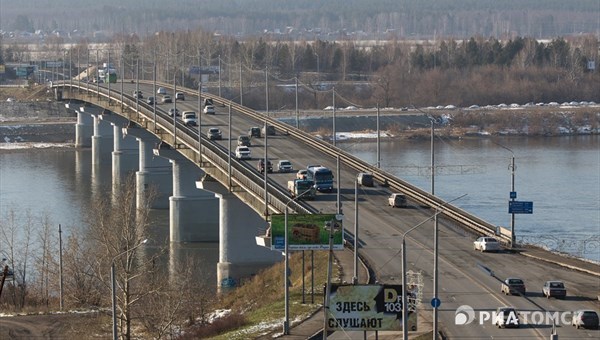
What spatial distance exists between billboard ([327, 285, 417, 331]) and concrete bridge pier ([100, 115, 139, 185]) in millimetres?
58822

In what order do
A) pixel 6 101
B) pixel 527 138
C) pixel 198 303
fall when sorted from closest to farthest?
pixel 198 303
pixel 527 138
pixel 6 101

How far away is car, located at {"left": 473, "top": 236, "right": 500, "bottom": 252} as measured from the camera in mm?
37156

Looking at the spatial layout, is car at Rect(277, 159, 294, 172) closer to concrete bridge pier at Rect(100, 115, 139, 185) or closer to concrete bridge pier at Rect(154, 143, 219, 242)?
concrete bridge pier at Rect(154, 143, 219, 242)

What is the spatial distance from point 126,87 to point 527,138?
31803 mm

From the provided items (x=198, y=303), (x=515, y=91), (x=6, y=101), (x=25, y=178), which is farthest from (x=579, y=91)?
(x=198, y=303)

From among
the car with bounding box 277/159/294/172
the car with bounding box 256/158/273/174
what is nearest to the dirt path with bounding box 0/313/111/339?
the car with bounding box 256/158/273/174

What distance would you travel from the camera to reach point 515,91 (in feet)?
425

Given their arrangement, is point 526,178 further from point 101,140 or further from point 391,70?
point 391,70

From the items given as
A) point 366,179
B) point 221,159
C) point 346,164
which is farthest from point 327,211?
point 346,164

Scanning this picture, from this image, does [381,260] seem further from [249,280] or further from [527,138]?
[527,138]

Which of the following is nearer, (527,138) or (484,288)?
(484,288)

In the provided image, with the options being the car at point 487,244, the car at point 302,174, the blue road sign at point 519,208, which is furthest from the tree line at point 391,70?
the car at point 487,244

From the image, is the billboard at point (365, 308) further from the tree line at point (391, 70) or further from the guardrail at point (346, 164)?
the tree line at point (391, 70)

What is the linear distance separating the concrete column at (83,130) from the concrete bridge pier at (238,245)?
5373 centimetres
